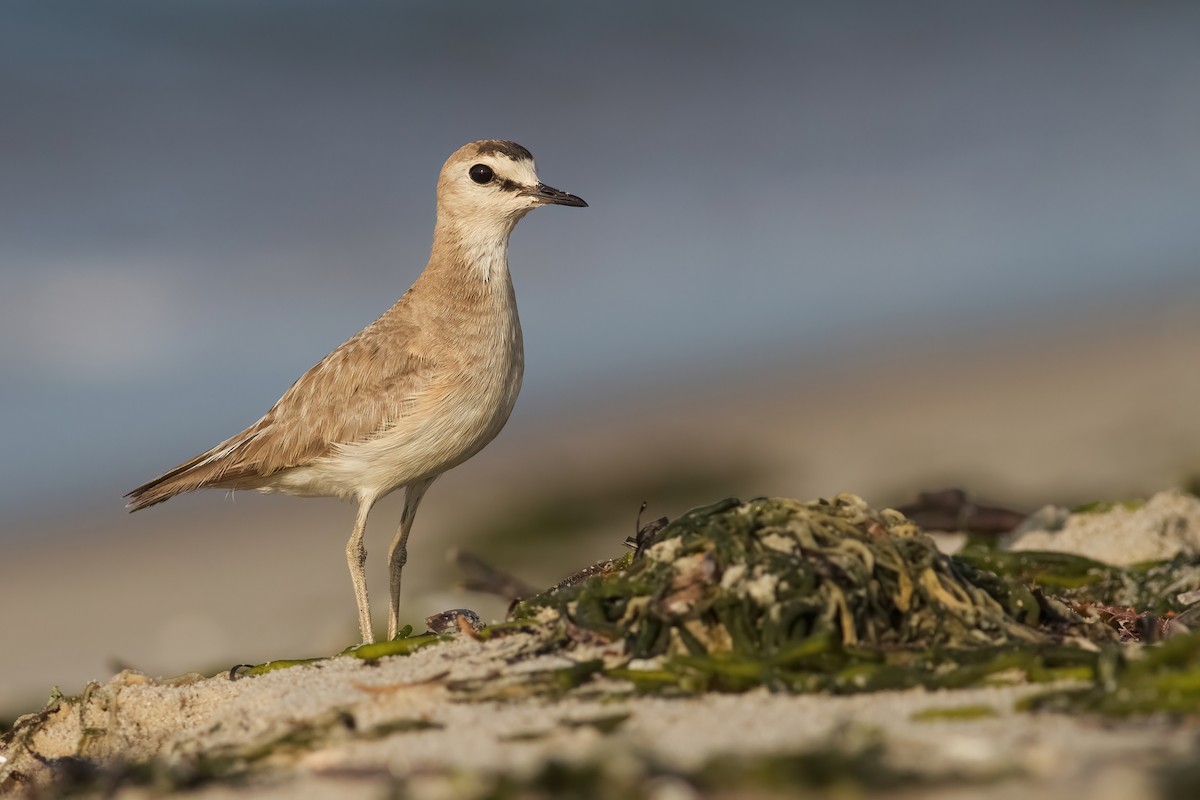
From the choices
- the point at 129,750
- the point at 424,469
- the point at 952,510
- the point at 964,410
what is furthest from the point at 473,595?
the point at 964,410

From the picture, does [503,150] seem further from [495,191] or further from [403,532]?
[403,532]

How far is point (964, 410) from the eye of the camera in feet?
57.7

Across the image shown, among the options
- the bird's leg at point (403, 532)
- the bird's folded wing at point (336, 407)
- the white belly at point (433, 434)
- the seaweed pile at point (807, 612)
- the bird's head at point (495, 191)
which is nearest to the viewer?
the seaweed pile at point (807, 612)

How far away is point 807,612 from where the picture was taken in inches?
193

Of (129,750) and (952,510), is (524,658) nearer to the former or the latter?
(129,750)

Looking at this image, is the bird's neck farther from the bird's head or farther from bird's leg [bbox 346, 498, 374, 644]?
bird's leg [bbox 346, 498, 374, 644]

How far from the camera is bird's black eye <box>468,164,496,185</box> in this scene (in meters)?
9.22

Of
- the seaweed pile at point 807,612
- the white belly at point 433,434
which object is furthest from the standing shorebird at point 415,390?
the seaweed pile at point 807,612

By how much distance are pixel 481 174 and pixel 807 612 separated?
5128mm

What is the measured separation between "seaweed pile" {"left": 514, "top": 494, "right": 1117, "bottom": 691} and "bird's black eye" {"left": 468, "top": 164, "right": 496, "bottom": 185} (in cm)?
426

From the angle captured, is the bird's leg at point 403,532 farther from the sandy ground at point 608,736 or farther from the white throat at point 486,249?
the sandy ground at point 608,736

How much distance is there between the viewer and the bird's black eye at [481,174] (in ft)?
30.2

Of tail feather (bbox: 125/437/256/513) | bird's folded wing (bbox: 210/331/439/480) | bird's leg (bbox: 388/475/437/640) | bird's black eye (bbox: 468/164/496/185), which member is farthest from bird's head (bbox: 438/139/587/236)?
tail feather (bbox: 125/437/256/513)

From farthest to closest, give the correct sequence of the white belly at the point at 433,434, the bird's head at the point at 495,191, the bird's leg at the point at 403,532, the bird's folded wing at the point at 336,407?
the bird's head at the point at 495,191, the bird's leg at the point at 403,532, the bird's folded wing at the point at 336,407, the white belly at the point at 433,434
